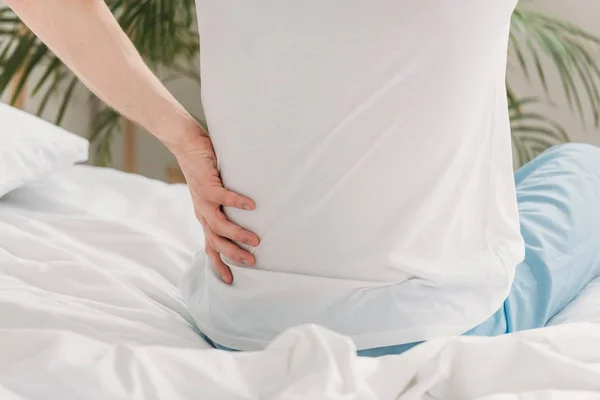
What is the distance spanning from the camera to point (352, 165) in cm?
73

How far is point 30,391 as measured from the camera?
1.97 feet

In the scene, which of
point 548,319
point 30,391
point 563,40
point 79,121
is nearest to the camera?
point 30,391

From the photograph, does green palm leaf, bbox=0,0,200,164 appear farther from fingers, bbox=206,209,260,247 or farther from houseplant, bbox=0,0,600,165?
fingers, bbox=206,209,260,247

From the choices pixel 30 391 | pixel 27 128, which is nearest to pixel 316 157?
pixel 30 391

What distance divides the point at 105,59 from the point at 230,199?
215 millimetres

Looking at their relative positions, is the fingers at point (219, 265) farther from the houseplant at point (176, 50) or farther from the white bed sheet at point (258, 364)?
the houseplant at point (176, 50)

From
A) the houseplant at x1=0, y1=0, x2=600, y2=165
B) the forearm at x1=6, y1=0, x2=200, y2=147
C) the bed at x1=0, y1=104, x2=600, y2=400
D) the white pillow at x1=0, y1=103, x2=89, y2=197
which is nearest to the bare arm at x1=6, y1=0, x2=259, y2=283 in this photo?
the forearm at x1=6, y1=0, x2=200, y2=147

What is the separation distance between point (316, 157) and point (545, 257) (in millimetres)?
374

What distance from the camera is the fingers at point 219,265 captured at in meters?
0.82

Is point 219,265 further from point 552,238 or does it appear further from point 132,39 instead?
point 132,39

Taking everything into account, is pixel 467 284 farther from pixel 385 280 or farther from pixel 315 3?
pixel 315 3

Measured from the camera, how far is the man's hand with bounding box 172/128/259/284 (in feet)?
2.56

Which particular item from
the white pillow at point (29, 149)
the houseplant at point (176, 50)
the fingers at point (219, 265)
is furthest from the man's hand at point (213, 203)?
the houseplant at point (176, 50)

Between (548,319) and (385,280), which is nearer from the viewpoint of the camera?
(385,280)
